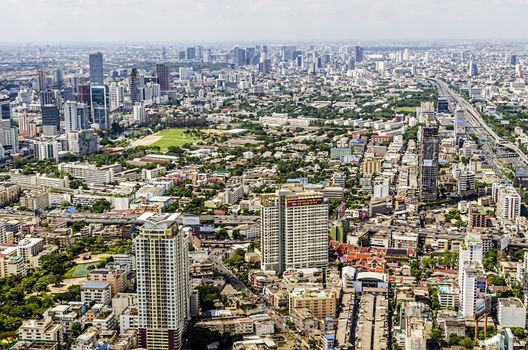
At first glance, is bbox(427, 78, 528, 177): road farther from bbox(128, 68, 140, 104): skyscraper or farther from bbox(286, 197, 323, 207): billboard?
bbox(128, 68, 140, 104): skyscraper

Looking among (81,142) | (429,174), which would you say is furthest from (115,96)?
(429,174)

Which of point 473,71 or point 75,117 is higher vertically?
point 473,71

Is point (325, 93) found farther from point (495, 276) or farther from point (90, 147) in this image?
point (495, 276)

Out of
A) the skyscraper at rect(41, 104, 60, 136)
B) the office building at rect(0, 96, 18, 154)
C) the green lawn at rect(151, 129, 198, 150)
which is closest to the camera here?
the office building at rect(0, 96, 18, 154)

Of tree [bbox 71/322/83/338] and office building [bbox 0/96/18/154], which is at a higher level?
office building [bbox 0/96/18/154]

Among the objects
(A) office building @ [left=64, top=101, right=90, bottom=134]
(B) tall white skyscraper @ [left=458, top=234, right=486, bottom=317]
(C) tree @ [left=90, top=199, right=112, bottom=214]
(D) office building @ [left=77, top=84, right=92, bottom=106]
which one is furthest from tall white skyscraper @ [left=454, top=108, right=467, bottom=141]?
(B) tall white skyscraper @ [left=458, top=234, right=486, bottom=317]

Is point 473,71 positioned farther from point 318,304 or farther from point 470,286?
point 318,304
